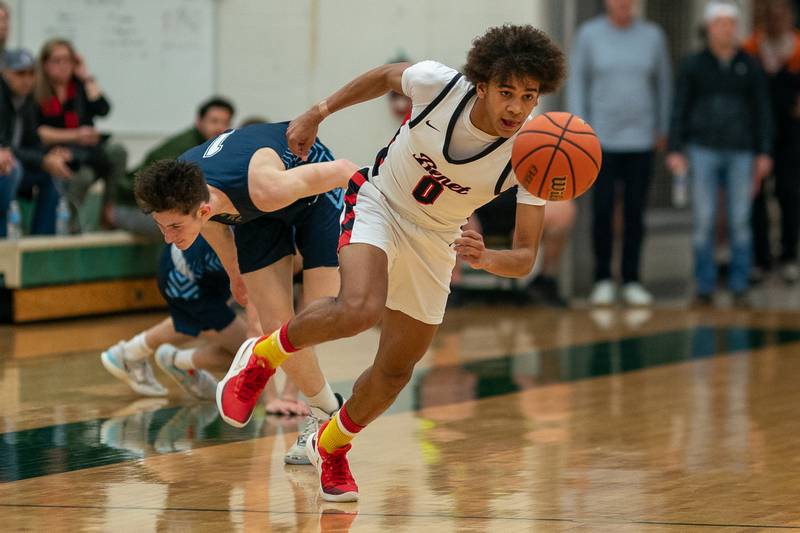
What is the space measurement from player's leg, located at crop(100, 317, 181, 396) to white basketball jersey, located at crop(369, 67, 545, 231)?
2641 millimetres

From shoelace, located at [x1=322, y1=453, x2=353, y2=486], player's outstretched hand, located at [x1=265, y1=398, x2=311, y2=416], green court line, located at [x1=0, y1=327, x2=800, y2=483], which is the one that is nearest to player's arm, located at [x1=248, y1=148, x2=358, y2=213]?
shoelace, located at [x1=322, y1=453, x2=353, y2=486]

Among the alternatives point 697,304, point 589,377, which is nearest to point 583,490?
point 589,377

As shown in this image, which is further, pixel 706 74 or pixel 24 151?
pixel 706 74

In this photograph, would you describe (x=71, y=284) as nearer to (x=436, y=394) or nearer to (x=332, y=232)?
(x=436, y=394)

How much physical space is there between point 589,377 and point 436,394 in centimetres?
117

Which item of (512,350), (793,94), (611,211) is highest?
(793,94)

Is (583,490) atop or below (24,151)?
below

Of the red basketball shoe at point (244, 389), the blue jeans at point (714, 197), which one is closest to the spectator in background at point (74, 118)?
the blue jeans at point (714, 197)

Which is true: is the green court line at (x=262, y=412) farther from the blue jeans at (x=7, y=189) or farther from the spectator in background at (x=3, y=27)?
the spectator in background at (x=3, y=27)

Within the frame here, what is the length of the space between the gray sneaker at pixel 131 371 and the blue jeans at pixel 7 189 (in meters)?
2.88

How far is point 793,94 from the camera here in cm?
1333

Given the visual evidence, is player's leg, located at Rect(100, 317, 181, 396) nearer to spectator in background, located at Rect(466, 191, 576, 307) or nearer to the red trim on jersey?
the red trim on jersey

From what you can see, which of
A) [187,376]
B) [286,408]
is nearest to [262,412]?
[286,408]

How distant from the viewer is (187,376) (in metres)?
7.45
